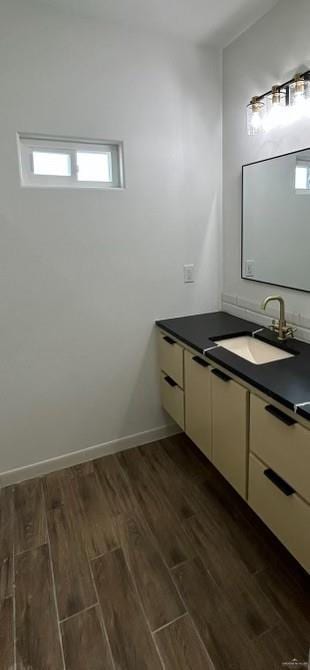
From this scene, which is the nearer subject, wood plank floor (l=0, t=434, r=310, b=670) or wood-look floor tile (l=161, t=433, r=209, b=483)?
wood plank floor (l=0, t=434, r=310, b=670)

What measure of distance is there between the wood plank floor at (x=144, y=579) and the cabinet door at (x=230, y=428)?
0.31 meters

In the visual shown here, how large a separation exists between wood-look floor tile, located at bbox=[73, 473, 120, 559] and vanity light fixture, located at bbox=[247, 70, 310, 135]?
225 cm

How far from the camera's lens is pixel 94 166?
2.16 meters

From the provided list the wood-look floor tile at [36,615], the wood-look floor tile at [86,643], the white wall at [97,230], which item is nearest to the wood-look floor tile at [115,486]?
the white wall at [97,230]

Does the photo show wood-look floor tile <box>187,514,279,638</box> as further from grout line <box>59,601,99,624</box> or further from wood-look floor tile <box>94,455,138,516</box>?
grout line <box>59,601,99,624</box>

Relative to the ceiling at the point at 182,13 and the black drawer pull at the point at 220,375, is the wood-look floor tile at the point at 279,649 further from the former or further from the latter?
the ceiling at the point at 182,13

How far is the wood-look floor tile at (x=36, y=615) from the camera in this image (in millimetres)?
1321

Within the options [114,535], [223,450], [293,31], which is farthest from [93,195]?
[114,535]

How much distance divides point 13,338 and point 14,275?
352 mm

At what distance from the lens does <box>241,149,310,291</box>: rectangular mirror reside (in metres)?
1.88

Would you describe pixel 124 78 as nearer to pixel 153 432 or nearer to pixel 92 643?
pixel 153 432

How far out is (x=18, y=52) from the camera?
1808mm

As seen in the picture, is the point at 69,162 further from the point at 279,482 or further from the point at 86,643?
the point at 86,643

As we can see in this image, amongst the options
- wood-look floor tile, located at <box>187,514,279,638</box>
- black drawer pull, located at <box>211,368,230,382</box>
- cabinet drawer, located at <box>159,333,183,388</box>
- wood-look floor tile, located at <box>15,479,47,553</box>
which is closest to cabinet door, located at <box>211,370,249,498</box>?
black drawer pull, located at <box>211,368,230,382</box>
